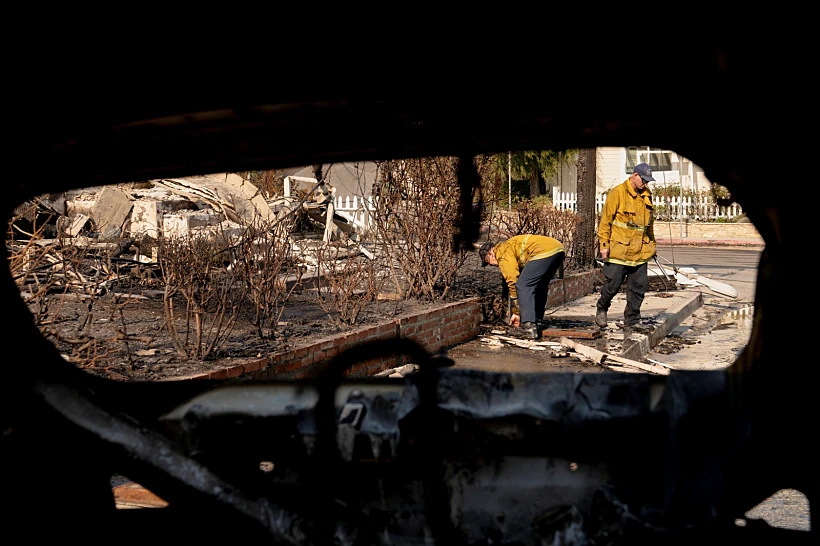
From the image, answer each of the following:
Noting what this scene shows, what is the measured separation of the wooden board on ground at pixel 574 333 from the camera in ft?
32.0

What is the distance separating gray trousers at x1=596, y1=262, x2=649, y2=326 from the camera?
33.2ft

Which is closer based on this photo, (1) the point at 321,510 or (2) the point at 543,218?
(1) the point at 321,510

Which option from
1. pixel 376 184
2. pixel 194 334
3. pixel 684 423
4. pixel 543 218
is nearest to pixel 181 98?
pixel 684 423

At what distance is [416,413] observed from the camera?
219 centimetres

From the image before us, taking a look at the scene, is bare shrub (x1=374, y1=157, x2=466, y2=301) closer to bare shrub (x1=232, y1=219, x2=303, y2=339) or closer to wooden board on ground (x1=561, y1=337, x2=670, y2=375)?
wooden board on ground (x1=561, y1=337, x2=670, y2=375)

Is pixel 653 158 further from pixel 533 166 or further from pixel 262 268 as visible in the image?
pixel 262 268

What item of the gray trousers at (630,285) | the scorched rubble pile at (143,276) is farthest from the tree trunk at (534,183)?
the gray trousers at (630,285)

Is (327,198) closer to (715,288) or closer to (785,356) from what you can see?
(715,288)

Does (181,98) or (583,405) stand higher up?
(181,98)

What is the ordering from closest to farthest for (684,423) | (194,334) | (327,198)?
1. (684,423)
2. (194,334)
3. (327,198)

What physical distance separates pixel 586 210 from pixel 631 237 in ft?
17.6

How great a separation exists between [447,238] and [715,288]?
5978 mm

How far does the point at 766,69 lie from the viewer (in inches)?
67.3

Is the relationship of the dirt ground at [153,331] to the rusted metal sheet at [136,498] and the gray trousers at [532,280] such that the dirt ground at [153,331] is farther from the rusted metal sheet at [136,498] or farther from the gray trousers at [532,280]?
the rusted metal sheet at [136,498]
